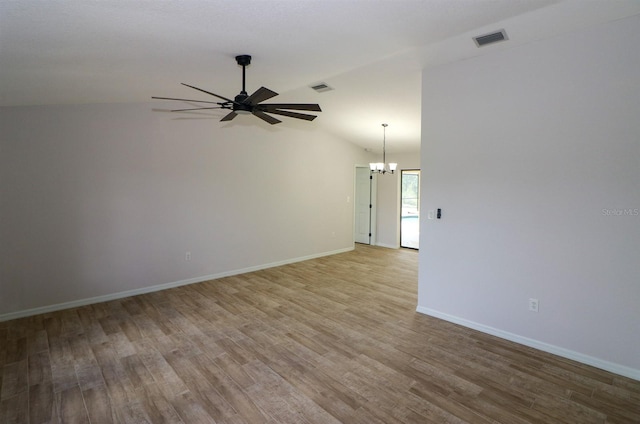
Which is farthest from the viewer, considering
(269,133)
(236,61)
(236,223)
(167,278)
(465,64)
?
(269,133)

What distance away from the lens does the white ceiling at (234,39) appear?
194 centimetres

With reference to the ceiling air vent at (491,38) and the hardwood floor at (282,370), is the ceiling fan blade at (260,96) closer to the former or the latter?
the ceiling air vent at (491,38)

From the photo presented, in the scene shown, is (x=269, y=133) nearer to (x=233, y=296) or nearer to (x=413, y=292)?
(x=233, y=296)

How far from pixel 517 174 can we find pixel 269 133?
4363 millimetres

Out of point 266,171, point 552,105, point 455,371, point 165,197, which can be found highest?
point 552,105

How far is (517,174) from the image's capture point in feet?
10.6

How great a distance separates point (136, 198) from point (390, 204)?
5914 mm

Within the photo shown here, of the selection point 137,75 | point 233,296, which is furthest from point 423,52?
point 233,296

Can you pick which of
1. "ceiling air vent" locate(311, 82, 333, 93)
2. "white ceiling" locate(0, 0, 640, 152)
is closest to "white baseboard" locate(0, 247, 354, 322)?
"white ceiling" locate(0, 0, 640, 152)

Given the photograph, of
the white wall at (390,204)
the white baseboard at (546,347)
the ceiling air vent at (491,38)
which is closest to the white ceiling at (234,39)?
the ceiling air vent at (491,38)

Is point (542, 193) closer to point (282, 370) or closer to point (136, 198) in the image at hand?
point (282, 370)

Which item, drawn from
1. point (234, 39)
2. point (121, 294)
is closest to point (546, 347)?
point (234, 39)

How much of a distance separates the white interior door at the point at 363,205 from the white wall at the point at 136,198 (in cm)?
233

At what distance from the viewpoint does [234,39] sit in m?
2.49
